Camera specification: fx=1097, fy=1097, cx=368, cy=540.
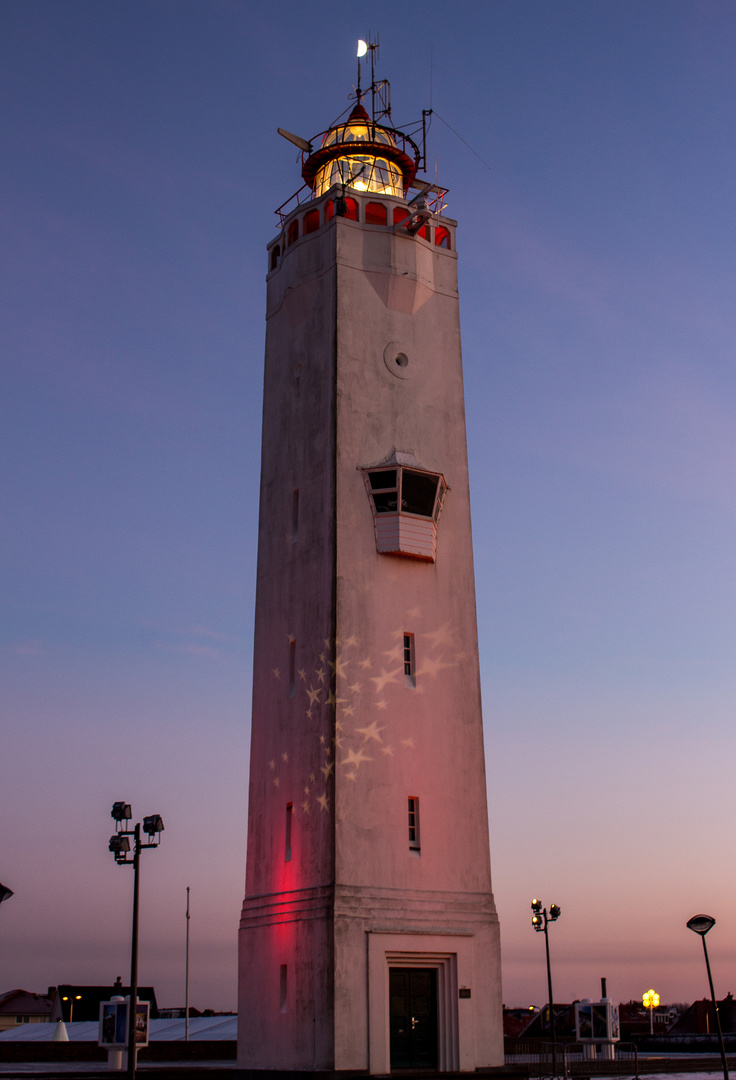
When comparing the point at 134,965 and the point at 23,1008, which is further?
the point at 23,1008

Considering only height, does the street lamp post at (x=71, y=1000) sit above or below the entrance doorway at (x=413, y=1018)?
below

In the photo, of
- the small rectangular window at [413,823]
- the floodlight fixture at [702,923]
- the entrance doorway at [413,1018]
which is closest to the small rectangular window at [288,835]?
the small rectangular window at [413,823]

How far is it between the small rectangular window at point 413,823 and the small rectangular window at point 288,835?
3218 millimetres

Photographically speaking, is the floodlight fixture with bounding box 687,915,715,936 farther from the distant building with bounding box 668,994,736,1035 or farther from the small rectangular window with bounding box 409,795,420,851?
the distant building with bounding box 668,994,736,1035

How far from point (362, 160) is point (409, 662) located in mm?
17103

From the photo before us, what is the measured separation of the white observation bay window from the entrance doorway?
1112 centimetres

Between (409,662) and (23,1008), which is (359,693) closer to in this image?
(409,662)

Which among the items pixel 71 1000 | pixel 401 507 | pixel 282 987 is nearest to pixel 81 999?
pixel 71 1000

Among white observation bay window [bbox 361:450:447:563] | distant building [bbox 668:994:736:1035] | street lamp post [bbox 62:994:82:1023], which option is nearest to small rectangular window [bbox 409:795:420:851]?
white observation bay window [bbox 361:450:447:563]

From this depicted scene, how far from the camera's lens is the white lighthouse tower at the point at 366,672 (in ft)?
90.0

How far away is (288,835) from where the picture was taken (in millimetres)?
29547

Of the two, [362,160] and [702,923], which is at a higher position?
[362,160]

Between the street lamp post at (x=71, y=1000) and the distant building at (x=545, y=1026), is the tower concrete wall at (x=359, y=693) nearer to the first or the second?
the distant building at (x=545, y=1026)

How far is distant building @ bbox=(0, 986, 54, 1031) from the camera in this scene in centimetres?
10644
